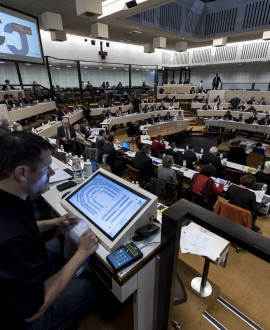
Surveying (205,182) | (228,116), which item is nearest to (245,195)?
(205,182)

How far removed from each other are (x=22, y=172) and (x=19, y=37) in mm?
6920

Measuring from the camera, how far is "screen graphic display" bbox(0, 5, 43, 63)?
17.3 ft

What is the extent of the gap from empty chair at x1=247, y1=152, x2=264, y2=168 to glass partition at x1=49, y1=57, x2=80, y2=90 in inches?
407

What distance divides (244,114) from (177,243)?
11.5 m

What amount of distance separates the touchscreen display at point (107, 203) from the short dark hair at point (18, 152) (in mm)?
497

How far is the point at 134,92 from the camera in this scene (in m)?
13.7

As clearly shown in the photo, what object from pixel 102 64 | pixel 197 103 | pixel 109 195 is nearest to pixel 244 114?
pixel 197 103

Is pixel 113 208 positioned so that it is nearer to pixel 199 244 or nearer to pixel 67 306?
pixel 67 306

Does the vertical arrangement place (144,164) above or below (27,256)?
below

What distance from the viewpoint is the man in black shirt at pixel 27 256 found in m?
0.80

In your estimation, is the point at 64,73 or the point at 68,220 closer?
the point at 68,220

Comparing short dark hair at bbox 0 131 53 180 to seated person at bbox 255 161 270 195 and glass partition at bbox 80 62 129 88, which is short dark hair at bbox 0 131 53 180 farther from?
glass partition at bbox 80 62 129 88

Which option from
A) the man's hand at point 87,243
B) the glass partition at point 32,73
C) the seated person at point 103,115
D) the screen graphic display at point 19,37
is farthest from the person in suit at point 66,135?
the glass partition at point 32,73

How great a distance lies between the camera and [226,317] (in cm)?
185
